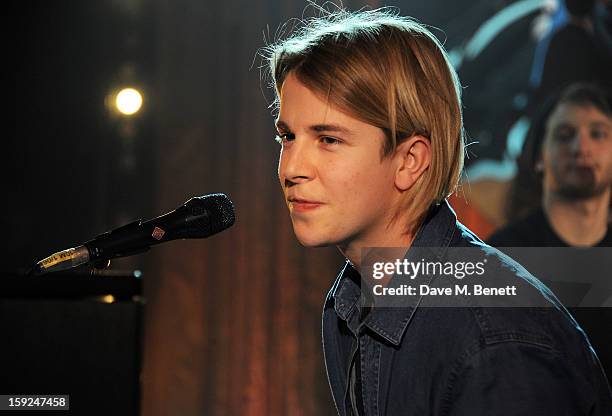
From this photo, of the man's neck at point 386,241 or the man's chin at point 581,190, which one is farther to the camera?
the man's chin at point 581,190

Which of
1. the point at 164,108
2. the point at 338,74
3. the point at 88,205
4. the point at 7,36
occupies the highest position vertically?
the point at 7,36

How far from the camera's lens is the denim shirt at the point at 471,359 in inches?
50.1

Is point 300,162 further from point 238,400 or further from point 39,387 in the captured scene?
point 238,400

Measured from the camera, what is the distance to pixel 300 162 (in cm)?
152

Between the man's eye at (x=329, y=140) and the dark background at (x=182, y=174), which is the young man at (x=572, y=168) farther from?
the man's eye at (x=329, y=140)

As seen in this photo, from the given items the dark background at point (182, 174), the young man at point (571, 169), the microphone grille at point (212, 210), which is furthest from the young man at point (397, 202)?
the dark background at point (182, 174)

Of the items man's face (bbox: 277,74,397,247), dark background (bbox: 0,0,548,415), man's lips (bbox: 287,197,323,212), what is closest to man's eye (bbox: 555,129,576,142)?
dark background (bbox: 0,0,548,415)

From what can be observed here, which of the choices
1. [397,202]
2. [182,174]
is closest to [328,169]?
[397,202]

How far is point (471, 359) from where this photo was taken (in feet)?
4.36

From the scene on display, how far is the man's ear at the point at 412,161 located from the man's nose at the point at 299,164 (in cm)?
18

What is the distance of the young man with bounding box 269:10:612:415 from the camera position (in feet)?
4.42

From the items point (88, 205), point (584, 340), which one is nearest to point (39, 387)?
point (584, 340)

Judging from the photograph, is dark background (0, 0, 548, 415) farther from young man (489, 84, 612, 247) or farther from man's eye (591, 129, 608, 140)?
man's eye (591, 129, 608, 140)

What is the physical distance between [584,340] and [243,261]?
2.80 m
